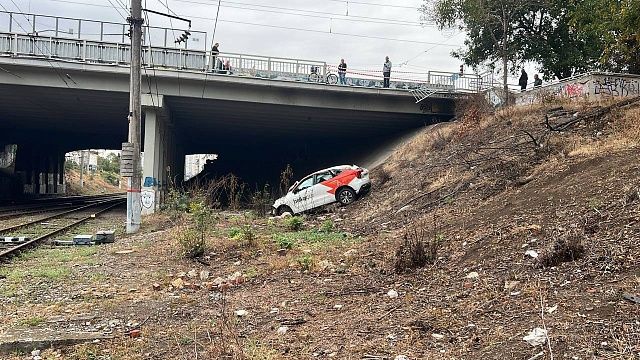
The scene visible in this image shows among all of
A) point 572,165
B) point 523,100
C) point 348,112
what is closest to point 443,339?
point 572,165

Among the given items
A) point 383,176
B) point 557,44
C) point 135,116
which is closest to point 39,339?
point 135,116

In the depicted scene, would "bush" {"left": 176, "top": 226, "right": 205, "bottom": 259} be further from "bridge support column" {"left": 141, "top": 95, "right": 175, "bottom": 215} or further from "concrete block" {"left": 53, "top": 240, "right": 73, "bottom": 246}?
"bridge support column" {"left": 141, "top": 95, "right": 175, "bottom": 215}

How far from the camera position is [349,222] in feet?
51.0

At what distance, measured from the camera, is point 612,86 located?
19188 millimetres

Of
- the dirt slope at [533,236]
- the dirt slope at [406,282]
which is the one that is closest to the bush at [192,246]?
the dirt slope at [406,282]

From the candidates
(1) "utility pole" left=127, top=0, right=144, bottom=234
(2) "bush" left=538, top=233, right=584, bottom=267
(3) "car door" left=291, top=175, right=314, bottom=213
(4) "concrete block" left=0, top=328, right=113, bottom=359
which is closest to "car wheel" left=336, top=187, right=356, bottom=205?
(3) "car door" left=291, top=175, right=314, bottom=213

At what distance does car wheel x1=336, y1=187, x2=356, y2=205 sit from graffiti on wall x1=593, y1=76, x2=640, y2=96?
9235mm

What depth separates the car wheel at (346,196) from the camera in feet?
61.5

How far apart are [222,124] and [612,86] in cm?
2074

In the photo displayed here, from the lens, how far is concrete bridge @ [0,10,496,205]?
22984 mm

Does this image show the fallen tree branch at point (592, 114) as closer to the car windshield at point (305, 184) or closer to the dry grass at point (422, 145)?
the dry grass at point (422, 145)

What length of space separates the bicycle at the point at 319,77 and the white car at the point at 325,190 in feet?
24.2

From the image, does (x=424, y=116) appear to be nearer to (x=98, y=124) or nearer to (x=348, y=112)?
(x=348, y=112)

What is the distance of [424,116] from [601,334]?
78.3 ft
